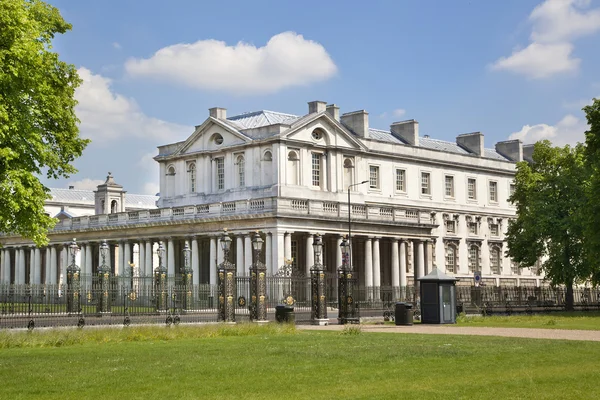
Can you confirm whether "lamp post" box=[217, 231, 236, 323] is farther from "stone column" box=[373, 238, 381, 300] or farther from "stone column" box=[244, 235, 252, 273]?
"stone column" box=[373, 238, 381, 300]

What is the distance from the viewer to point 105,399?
1598 centimetres

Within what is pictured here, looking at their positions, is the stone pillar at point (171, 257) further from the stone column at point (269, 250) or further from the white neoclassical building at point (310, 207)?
the stone column at point (269, 250)

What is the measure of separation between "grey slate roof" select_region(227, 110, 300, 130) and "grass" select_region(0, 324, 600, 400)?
50.1 m

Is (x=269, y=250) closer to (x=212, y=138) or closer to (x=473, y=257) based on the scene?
(x=212, y=138)

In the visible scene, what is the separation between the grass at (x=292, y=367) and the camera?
16688 millimetres

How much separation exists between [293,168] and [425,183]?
55.1 ft

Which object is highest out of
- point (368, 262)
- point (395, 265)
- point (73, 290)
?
point (368, 262)

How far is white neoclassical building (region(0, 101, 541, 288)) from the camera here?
71.1 m

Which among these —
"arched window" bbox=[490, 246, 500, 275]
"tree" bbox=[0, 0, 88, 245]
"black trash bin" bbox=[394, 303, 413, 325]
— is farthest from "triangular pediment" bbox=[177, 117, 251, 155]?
"tree" bbox=[0, 0, 88, 245]

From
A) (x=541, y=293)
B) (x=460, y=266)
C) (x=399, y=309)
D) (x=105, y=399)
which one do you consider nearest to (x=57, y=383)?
(x=105, y=399)

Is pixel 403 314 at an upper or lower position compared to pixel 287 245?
lower

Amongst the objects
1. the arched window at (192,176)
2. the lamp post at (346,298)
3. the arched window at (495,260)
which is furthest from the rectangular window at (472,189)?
the lamp post at (346,298)

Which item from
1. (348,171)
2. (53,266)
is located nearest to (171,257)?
(53,266)

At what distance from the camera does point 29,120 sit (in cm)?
3127
